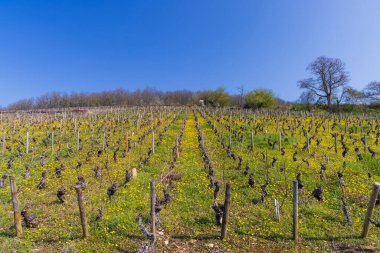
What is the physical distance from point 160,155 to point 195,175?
4.24 m

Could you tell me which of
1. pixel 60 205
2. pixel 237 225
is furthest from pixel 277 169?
pixel 60 205

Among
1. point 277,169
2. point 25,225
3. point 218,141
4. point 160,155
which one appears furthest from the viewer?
point 218,141

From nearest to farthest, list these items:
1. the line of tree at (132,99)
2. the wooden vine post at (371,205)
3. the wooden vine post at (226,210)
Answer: the wooden vine post at (371,205), the wooden vine post at (226,210), the line of tree at (132,99)

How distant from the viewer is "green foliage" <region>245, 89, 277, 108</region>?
203ft

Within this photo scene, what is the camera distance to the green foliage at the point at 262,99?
203 feet

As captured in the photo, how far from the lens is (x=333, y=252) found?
577 centimetres

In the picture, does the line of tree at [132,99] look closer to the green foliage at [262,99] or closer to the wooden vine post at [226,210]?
the green foliage at [262,99]

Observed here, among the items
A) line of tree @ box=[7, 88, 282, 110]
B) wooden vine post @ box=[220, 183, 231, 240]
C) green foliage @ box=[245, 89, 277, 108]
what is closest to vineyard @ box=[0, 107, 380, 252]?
wooden vine post @ box=[220, 183, 231, 240]

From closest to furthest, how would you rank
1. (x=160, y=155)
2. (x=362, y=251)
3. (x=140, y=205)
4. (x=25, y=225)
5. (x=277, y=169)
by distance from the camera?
(x=362, y=251)
(x=25, y=225)
(x=140, y=205)
(x=277, y=169)
(x=160, y=155)

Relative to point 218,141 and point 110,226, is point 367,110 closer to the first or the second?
point 218,141

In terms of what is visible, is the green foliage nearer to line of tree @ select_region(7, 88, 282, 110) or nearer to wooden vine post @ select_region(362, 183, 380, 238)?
line of tree @ select_region(7, 88, 282, 110)

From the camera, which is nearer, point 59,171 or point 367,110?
point 59,171

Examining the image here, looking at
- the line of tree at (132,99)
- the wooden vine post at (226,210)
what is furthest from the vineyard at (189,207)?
the line of tree at (132,99)

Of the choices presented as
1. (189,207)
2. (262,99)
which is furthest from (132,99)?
(189,207)
